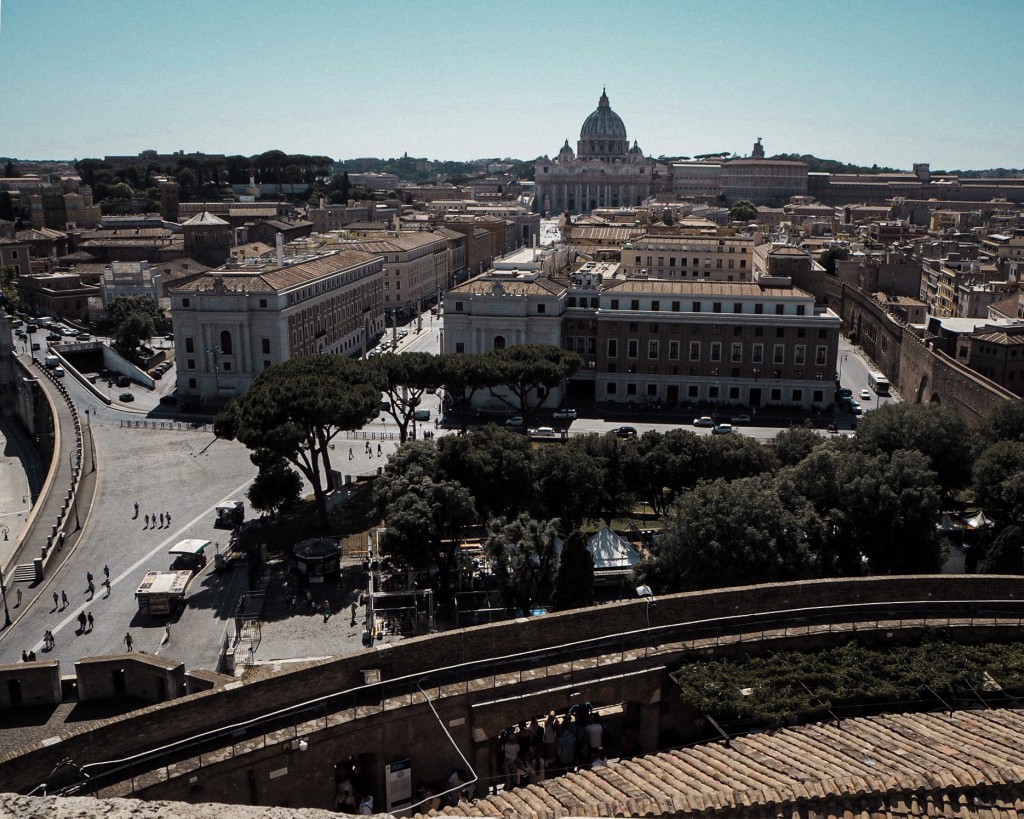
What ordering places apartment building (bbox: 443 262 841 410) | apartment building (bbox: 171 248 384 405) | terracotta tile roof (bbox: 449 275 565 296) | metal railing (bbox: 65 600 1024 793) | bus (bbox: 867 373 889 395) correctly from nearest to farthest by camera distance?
metal railing (bbox: 65 600 1024 793) < apartment building (bbox: 443 262 841 410) < terracotta tile roof (bbox: 449 275 565 296) < apartment building (bbox: 171 248 384 405) < bus (bbox: 867 373 889 395)

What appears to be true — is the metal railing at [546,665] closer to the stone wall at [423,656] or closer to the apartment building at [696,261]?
the stone wall at [423,656]

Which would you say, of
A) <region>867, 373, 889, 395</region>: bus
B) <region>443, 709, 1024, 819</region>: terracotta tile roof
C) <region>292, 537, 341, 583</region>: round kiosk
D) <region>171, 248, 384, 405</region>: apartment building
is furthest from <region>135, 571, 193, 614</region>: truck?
<region>867, 373, 889, 395</region>: bus

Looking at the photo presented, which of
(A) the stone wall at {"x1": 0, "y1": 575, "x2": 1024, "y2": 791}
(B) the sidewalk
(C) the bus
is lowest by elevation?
(B) the sidewalk

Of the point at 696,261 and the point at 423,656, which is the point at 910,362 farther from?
the point at 423,656

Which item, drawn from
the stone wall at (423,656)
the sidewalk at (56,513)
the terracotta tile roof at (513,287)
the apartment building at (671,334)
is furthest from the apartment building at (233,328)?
the stone wall at (423,656)

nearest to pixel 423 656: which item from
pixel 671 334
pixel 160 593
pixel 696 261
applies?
pixel 160 593

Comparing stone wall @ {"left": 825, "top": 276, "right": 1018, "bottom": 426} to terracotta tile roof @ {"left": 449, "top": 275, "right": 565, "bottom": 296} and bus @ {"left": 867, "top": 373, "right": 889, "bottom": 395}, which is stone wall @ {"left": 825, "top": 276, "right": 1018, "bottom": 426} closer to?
bus @ {"left": 867, "top": 373, "right": 889, "bottom": 395}

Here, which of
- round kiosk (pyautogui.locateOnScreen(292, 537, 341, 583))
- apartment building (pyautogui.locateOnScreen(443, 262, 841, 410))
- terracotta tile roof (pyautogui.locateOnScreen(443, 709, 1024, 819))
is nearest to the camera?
terracotta tile roof (pyautogui.locateOnScreen(443, 709, 1024, 819))
